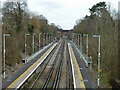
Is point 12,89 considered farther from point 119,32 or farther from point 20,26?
point 20,26

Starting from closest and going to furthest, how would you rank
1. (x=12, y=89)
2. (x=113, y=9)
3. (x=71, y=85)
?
(x=12, y=89), (x=71, y=85), (x=113, y=9)

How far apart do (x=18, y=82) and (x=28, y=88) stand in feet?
3.44

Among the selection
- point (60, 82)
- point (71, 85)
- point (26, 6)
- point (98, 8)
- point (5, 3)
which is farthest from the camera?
point (98, 8)

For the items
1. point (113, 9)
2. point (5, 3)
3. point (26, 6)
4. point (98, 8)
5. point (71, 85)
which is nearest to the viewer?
point (71, 85)

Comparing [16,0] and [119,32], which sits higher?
[16,0]

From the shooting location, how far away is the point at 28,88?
15.3 metres

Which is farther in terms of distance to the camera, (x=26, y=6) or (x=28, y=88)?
(x=26, y=6)

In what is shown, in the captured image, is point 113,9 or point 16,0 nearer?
point 113,9

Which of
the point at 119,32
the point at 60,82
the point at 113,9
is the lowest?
the point at 60,82

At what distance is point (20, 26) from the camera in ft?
106

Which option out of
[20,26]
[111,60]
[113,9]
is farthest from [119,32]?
[20,26]

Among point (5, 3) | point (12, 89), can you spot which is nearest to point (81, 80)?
point (12, 89)

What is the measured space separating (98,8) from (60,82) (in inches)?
1046

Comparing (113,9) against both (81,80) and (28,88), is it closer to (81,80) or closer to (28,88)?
(81,80)
